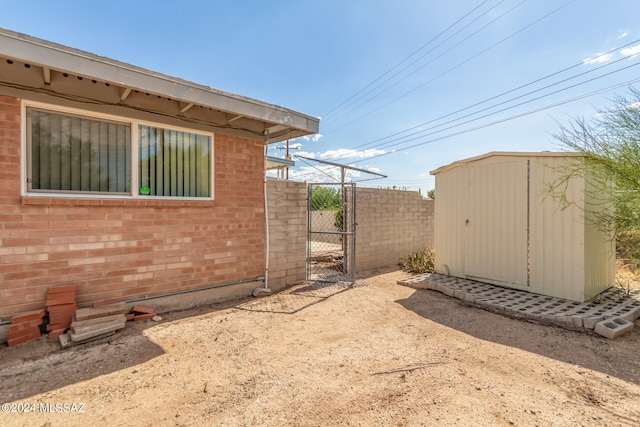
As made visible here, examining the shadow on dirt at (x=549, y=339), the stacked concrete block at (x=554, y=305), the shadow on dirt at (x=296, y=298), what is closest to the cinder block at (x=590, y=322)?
the stacked concrete block at (x=554, y=305)

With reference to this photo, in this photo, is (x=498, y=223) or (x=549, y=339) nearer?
(x=549, y=339)

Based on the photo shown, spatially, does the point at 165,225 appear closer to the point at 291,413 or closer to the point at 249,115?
the point at 249,115

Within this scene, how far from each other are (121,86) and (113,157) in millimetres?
909

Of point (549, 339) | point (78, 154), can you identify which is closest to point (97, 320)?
point (78, 154)

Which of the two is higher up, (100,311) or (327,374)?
(100,311)

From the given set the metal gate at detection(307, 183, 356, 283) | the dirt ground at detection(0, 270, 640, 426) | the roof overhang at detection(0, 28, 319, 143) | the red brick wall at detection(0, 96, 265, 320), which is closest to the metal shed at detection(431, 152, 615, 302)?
the dirt ground at detection(0, 270, 640, 426)

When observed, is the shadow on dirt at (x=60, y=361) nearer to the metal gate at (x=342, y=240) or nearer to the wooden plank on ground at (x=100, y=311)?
the wooden plank on ground at (x=100, y=311)

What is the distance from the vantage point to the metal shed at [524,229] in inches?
175

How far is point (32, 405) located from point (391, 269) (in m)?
6.68

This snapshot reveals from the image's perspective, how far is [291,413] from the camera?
6.66 feet

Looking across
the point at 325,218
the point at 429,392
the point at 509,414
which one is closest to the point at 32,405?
the point at 429,392

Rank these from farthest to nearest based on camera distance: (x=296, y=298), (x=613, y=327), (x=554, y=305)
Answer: (x=296, y=298), (x=554, y=305), (x=613, y=327)

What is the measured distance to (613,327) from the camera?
3439 mm

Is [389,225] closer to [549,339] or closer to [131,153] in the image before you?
[549,339]
